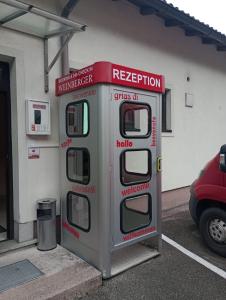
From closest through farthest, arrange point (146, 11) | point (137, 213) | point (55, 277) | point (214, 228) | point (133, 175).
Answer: point (55, 277) → point (214, 228) → point (137, 213) → point (133, 175) → point (146, 11)

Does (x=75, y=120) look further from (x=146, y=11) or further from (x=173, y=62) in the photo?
(x=173, y=62)

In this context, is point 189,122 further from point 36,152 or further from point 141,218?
point 36,152

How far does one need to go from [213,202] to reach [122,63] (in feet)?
9.38

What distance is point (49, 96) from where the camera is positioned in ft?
12.8

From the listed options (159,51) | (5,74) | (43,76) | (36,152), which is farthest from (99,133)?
(159,51)

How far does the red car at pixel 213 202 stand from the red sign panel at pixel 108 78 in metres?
1.24

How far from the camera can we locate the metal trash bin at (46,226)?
3.57 metres

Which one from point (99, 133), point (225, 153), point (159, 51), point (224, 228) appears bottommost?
point (224, 228)

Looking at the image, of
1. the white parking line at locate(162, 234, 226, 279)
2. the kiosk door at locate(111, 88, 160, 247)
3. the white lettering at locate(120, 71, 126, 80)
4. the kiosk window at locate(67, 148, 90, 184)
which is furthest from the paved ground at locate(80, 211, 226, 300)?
the white lettering at locate(120, 71, 126, 80)

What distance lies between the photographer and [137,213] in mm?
3969

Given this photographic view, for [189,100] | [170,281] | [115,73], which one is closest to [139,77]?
[115,73]

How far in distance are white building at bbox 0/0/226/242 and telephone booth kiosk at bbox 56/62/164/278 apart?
16.7 inches

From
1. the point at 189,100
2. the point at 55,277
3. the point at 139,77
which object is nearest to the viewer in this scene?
the point at 55,277

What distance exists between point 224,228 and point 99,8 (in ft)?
12.6
